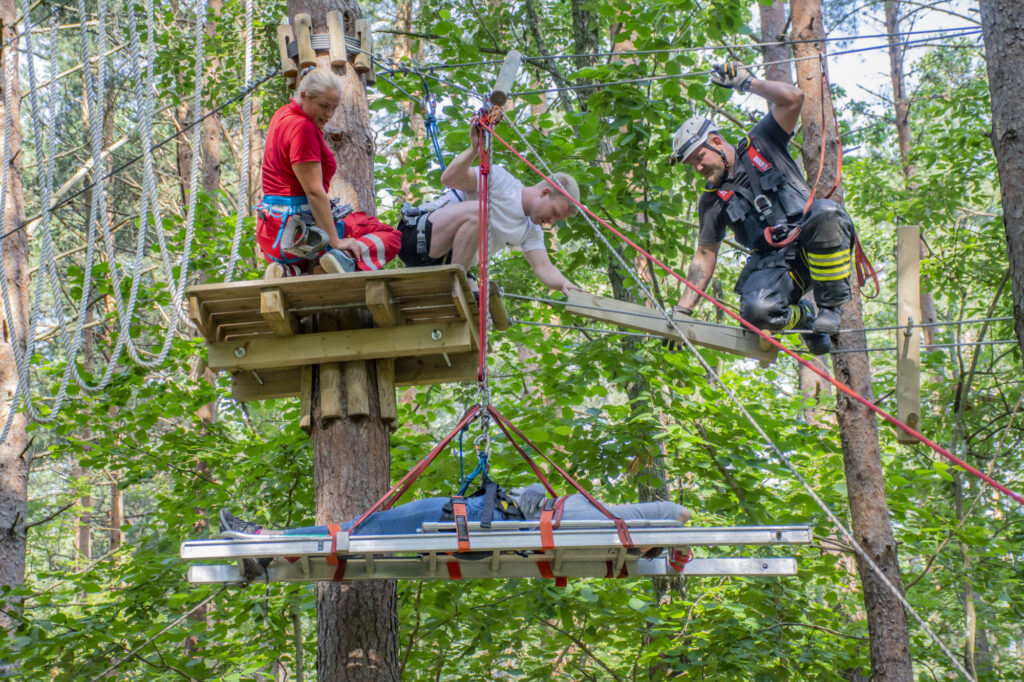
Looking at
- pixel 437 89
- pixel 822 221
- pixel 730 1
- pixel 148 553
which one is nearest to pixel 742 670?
pixel 822 221

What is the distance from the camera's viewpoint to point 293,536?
320 centimetres

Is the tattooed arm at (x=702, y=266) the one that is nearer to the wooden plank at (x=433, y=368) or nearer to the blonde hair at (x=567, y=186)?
the blonde hair at (x=567, y=186)

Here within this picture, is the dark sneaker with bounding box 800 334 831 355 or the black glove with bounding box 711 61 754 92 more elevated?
the black glove with bounding box 711 61 754 92

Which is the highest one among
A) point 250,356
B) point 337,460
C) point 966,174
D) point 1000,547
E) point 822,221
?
point 966,174

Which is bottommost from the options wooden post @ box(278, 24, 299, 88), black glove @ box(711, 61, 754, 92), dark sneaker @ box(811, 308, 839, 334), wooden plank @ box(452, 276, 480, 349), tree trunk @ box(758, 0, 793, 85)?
dark sneaker @ box(811, 308, 839, 334)

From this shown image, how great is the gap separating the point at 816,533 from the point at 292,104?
4.37 meters

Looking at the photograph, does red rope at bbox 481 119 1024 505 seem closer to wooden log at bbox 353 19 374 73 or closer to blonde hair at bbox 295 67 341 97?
blonde hair at bbox 295 67 341 97

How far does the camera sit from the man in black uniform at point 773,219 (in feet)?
14.6

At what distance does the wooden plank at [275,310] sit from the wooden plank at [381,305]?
347mm

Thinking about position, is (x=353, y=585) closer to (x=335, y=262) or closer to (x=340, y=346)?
(x=340, y=346)

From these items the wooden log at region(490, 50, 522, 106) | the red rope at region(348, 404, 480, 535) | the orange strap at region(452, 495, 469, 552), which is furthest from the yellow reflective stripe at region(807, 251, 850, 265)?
the orange strap at region(452, 495, 469, 552)

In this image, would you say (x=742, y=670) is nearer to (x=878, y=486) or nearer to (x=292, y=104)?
(x=878, y=486)

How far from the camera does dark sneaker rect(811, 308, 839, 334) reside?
4.48m

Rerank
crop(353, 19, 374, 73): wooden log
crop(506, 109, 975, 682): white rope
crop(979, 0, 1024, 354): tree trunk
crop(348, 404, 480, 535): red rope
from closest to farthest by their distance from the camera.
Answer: crop(506, 109, 975, 682): white rope, crop(348, 404, 480, 535): red rope, crop(979, 0, 1024, 354): tree trunk, crop(353, 19, 374, 73): wooden log
